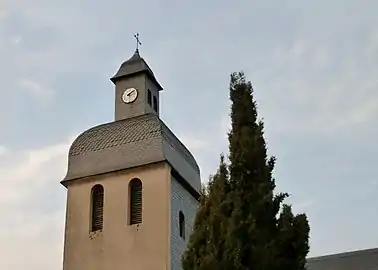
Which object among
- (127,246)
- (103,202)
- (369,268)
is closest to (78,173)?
(103,202)

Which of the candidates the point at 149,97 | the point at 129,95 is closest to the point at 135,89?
the point at 129,95

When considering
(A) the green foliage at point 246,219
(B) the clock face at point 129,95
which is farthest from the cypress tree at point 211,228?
(B) the clock face at point 129,95

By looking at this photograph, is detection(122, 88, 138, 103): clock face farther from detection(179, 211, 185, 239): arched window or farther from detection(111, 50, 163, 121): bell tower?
detection(179, 211, 185, 239): arched window

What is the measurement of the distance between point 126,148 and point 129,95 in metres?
2.13

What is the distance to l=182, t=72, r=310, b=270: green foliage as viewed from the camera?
12.5 m

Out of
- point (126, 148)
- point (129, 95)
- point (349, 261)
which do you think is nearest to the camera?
point (349, 261)

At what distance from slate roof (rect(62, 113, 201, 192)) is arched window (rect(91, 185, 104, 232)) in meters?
0.48

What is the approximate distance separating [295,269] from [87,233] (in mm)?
12484

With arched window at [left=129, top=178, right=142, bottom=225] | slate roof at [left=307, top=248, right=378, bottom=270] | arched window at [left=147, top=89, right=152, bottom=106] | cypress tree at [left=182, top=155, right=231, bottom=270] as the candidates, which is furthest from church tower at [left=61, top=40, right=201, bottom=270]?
cypress tree at [left=182, top=155, right=231, bottom=270]

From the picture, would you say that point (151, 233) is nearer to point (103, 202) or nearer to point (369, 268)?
point (103, 202)

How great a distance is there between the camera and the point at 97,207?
24.7 meters

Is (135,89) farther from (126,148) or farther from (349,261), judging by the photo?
(349,261)

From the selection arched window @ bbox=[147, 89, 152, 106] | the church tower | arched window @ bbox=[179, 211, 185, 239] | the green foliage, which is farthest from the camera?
arched window @ bbox=[147, 89, 152, 106]

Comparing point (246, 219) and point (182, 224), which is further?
point (182, 224)
